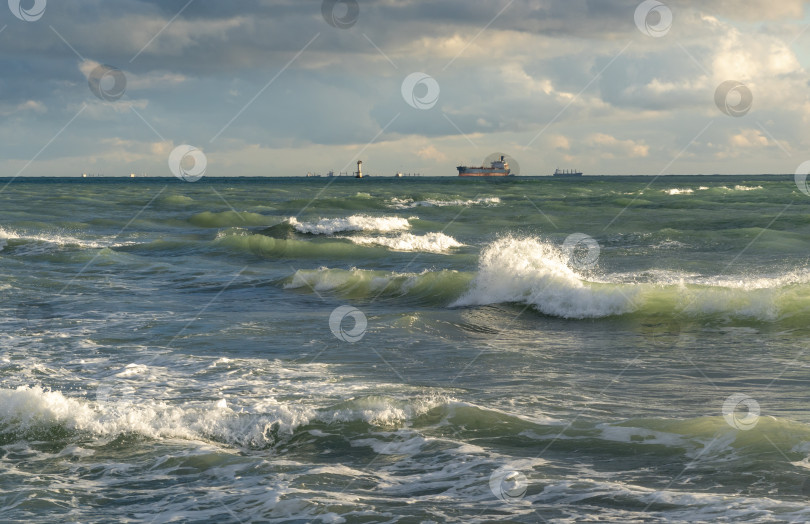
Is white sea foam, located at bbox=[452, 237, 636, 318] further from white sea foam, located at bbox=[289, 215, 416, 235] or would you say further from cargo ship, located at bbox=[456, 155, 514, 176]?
cargo ship, located at bbox=[456, 155, 514, 176]

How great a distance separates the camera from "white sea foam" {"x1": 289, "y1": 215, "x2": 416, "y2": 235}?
36000mm

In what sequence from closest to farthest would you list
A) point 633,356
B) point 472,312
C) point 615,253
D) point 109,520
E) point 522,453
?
1. point 109,520
2. point 522,453
3. point 633,356
4. point 472,312
5. point 615,253

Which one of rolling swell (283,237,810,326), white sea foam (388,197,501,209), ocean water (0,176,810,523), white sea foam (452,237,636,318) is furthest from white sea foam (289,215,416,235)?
white sea foam (388,197,501,209)

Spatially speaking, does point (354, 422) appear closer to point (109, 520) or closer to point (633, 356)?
point (109, 520)

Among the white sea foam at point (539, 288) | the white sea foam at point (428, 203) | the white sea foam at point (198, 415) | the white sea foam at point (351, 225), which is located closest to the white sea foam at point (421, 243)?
the white sea foam at point (351, 225)

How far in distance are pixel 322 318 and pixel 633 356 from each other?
5.74 meters

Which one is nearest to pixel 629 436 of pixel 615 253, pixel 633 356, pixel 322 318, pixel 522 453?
pixel 522 453

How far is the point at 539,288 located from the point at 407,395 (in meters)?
7.90

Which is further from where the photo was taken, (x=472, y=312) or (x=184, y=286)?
(x=184, y=286)

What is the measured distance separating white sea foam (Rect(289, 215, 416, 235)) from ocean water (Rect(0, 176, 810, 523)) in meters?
14.2

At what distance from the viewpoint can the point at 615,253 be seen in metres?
26.4

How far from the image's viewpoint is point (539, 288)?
16281 millimetres

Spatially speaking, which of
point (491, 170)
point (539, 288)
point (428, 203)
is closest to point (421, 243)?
point (539, 288)

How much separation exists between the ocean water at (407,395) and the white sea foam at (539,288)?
0.06m
